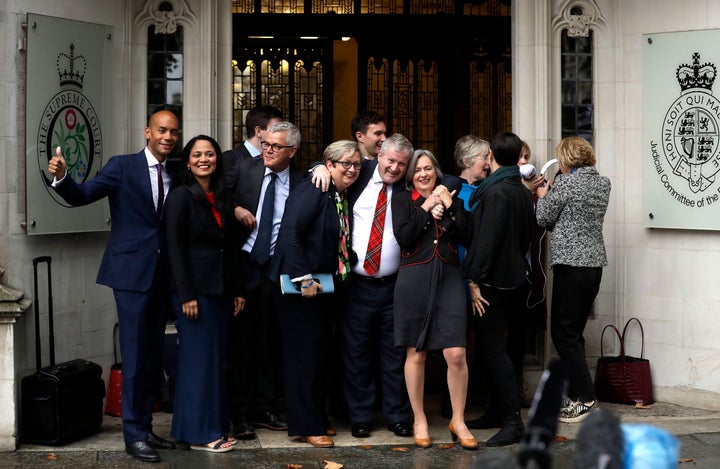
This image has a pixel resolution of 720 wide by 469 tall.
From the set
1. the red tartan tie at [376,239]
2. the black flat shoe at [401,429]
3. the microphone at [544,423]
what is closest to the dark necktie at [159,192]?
the red tartan tie at [376,239]

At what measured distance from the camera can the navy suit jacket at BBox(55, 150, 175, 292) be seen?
21.7 ft

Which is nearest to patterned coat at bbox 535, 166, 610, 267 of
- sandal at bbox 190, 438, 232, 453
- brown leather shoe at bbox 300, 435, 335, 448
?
brown leather shoe at bbox 300, 435, 335, 448

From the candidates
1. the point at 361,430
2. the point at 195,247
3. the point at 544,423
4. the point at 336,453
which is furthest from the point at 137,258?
the point at 544,423

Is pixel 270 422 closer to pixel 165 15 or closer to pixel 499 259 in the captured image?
pixel 499 259

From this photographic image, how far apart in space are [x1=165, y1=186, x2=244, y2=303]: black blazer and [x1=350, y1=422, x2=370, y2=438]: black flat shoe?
1.24 meters

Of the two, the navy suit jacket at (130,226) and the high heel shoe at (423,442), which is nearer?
the navy suit jacket at (130,226)

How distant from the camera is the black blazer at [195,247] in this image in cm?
654

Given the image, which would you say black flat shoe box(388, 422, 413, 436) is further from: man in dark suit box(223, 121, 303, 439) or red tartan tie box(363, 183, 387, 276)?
red tartan tie box(363, 183, 387, 276)

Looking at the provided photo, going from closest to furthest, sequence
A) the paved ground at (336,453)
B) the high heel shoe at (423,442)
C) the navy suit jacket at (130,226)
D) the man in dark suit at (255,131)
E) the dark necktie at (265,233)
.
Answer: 1. the paved ground at (336,453)
2. the navy suit jacket at (130,226)
3. the high heel shoe at (423,442)
4. the dark necktie at (265,233)
5. the man in dark suit at (255,131)

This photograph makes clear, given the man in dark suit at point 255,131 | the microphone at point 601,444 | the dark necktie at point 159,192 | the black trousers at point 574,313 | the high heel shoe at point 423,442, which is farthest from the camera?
the black trousers at point 574,313

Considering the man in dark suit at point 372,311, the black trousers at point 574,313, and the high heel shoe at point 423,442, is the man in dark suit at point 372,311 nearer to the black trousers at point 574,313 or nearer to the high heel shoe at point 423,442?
the high heel shoe at point 423,442

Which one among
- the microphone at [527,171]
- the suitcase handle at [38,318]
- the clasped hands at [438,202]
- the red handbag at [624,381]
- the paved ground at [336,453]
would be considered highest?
the microphone at [527,171]

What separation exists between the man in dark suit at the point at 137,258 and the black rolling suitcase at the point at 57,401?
42 cm

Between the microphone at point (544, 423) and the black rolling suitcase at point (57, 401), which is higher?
the microphone at point (544, 423)
